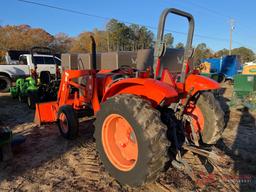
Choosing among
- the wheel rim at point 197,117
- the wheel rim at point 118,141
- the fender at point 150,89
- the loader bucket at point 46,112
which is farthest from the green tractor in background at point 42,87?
the wheel rim at point 197,117

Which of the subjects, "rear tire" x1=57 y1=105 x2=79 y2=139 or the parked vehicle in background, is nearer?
"rear tire" x1=57 y1=105 x2=79 y2=139

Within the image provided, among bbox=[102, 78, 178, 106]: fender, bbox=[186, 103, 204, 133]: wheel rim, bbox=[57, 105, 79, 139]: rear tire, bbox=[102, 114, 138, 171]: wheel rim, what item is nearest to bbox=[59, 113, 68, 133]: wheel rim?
bbox=[57, 105, 79, 139]: rear tire

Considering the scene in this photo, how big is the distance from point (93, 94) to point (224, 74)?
15.1 metres

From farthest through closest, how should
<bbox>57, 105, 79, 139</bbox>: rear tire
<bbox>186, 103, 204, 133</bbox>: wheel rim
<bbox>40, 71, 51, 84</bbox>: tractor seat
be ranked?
<bbox>40, 71, 51, 84</bbox>: tractor seat, <bbox>57, 105, 79, 139</bbox>: rear tire, <bbox>186, 103, 204, 133</bbox>: wheel rim

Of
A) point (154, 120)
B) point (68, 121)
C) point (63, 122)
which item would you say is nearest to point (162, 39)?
point (154, 120)

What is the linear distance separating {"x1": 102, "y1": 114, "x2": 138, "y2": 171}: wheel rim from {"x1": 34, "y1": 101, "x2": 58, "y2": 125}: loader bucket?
2.62 metres

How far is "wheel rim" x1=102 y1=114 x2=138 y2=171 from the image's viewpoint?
305cm

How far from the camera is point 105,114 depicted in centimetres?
300

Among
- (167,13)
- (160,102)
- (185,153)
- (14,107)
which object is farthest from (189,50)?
(14,107)

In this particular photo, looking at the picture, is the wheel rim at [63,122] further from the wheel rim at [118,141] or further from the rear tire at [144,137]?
the rear tire at [144,137]

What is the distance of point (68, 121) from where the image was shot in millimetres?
4398

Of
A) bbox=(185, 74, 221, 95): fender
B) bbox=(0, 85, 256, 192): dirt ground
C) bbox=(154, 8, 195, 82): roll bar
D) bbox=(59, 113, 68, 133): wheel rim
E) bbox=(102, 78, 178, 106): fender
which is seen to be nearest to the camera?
bbox=(102, 78, 178, 106): fender

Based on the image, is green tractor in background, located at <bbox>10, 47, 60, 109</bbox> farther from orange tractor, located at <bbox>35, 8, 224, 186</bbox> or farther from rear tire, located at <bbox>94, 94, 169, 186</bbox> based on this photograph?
rear tire, located at <bbox>94, 94, 169, 186</bbox>

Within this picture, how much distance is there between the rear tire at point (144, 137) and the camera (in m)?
2.44
